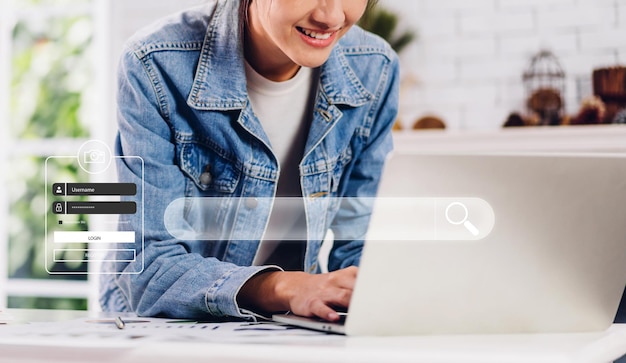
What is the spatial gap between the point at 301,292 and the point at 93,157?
1.92 feet

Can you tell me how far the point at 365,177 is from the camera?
1.17 meters

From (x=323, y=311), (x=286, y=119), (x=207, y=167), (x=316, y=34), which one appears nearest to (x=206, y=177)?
(x=207, y=167)

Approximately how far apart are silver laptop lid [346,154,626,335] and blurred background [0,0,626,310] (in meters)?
0.71

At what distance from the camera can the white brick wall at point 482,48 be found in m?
1.62

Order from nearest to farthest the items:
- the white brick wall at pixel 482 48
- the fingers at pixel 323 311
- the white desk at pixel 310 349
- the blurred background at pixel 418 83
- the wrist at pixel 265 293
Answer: the white desk at pixel 310 349 → the fingers at pixel 323 311 → the wrist at pixel 265 293 → the blurred background at pixel 418 83 → the white brick wall at pixel 482 48

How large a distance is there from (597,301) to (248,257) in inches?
21.1

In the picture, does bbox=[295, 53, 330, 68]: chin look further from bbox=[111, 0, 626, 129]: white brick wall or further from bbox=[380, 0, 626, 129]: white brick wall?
bbox=[380, 0, 626, 129]: white brick wall

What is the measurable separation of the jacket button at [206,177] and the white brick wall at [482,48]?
0.62m

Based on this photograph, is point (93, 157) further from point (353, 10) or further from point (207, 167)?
point (353, 10)

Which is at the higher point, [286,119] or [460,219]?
[286,119]

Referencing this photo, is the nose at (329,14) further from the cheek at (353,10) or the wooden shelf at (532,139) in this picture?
the wooden shelf at (532,139)
